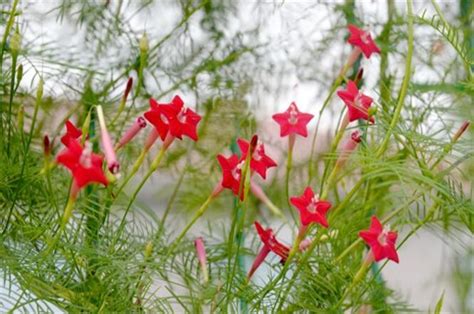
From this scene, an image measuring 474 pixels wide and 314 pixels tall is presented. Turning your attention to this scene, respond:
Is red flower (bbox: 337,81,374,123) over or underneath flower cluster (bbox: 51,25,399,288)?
over

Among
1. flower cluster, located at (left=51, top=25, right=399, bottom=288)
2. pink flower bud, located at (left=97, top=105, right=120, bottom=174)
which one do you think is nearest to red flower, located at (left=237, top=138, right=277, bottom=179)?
flower cluster, located at (left=51, top=25, right=399, bottom=288)

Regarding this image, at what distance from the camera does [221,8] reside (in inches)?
52.9

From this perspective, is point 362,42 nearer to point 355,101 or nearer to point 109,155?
point 355,101

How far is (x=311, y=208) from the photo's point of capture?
81 centimetres

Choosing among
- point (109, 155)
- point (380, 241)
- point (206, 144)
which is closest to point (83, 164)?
point (109, 155)

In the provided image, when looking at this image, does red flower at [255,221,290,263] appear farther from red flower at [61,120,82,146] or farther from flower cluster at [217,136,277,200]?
red flower at [61,120,82,146]

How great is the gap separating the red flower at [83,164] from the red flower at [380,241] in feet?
0.79

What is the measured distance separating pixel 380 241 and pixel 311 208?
0.22ft

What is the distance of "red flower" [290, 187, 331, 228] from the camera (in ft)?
2.61

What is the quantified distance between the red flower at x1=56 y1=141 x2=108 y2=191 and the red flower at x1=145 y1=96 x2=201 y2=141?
0.34 ft

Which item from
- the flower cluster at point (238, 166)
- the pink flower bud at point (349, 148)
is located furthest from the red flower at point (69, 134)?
the pink flower bud at point (349, 148)

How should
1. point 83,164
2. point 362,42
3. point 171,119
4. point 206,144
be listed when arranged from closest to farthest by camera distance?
point 83,164 < point 171,119 < point 362,42 < point 206,144

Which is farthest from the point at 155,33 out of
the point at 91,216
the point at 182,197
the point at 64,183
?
the point at 91,216

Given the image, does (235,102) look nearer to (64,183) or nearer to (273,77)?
(273,77)
